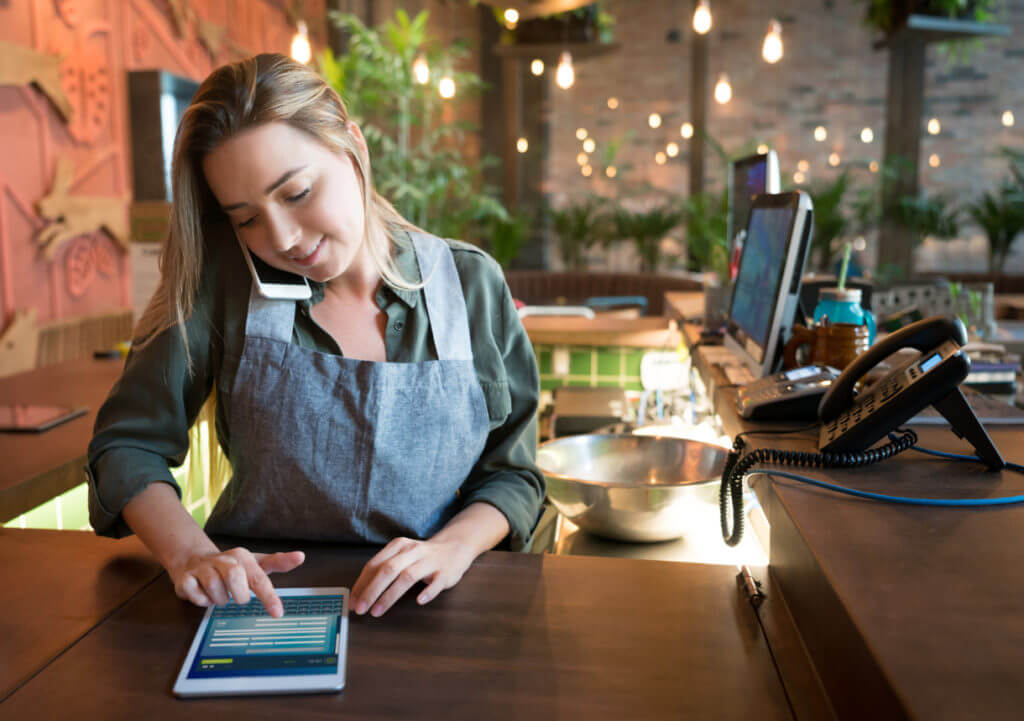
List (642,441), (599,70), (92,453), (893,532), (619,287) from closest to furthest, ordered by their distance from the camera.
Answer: (893,532) → (92,453) → (642,441) → (619,287) → (599,70)

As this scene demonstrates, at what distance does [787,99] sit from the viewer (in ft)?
22.6

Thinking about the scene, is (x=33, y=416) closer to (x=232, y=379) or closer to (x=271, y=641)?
(x=232, y=379)

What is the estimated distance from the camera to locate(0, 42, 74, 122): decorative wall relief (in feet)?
13.1

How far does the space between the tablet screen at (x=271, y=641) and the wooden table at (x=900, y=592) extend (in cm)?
45

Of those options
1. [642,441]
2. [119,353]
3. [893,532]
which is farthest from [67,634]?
[119,353]

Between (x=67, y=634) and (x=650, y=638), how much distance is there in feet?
1.98

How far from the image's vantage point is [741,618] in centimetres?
88

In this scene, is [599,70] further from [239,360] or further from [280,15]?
[239,360]

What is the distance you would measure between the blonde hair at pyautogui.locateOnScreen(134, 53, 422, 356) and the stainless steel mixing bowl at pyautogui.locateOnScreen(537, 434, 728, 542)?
0.44 meters

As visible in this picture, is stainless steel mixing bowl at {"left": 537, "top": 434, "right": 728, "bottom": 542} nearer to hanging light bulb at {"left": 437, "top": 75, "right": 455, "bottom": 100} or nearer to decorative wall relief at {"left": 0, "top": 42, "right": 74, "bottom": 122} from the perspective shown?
decorative wall relief at {"left": 0, "top": 42, "right": 74, "bottom": 122}

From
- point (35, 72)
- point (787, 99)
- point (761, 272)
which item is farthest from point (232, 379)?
point (787, 99)

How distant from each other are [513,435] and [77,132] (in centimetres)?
449

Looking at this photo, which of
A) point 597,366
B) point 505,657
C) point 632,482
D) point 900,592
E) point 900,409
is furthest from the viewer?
point 597,366

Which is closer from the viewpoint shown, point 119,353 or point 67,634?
point 67,634
